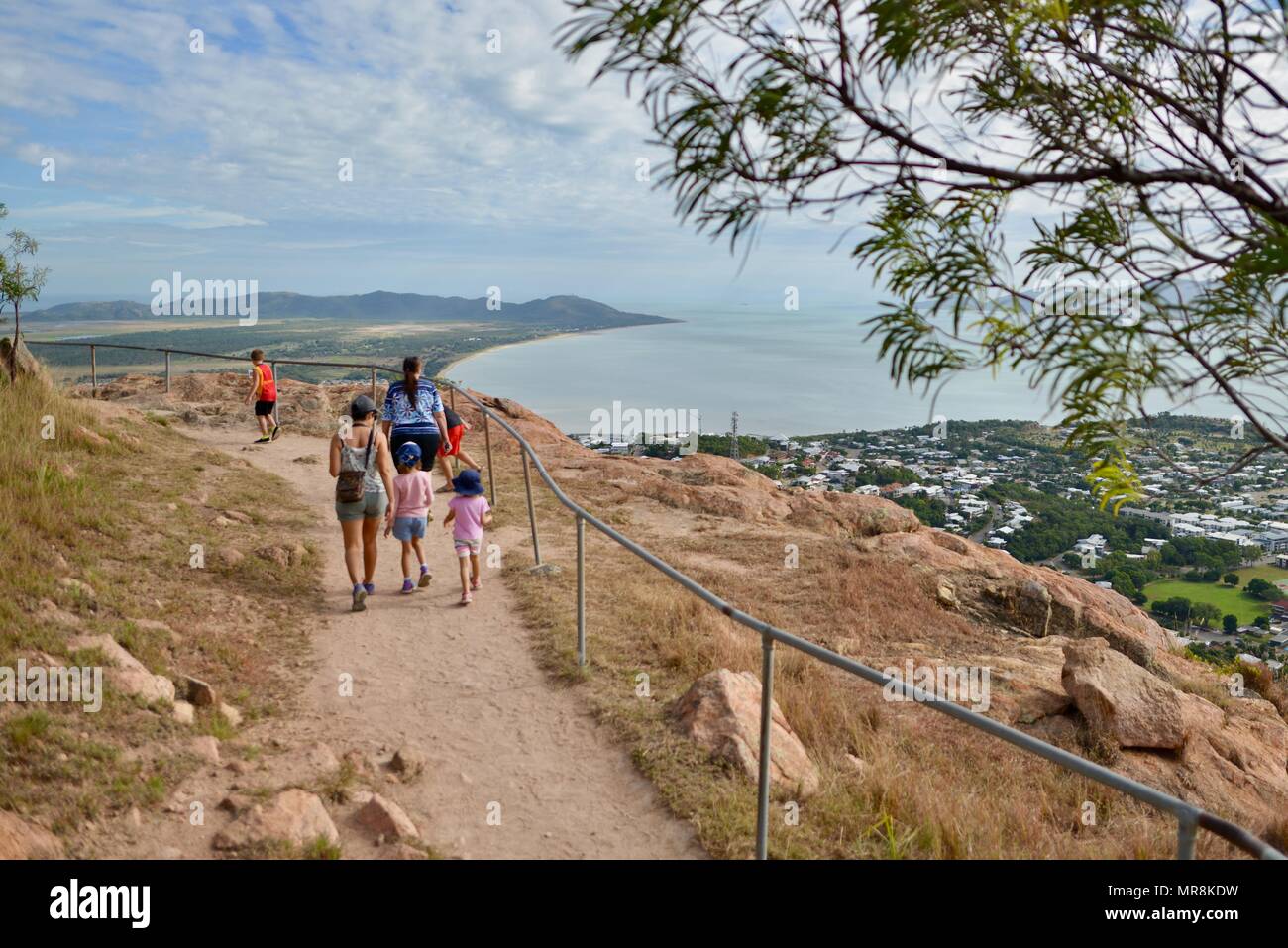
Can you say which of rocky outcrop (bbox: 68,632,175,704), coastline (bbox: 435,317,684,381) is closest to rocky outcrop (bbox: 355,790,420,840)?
rocky outcrop (bbox: 68,632,175,704)

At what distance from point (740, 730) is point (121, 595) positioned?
16.0 ft

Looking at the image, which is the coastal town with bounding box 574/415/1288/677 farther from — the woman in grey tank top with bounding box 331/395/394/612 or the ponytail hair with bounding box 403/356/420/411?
the woman in grey tank top with bounding box 331/395/394/612

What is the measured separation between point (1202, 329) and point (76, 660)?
6.18m

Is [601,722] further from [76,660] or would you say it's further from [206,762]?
[76,660]

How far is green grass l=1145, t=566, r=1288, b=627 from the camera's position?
20109 mm

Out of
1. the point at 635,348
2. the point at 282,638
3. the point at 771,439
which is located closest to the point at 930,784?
the point at 282,638

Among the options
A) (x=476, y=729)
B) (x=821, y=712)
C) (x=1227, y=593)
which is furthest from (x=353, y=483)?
(x=1227, y=593)

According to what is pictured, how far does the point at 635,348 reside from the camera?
98.8 m

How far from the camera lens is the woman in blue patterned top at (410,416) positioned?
30.7 feet

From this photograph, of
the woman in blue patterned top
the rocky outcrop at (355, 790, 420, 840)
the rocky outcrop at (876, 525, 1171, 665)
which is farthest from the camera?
the rocky outcrop at (876, 525, 1171, 665)

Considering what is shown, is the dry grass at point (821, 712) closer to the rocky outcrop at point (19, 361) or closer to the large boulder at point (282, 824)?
the large boulder at point (282, 824)

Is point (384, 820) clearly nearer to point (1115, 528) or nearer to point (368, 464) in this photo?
point (368, 464)

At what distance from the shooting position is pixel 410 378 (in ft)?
30.8
